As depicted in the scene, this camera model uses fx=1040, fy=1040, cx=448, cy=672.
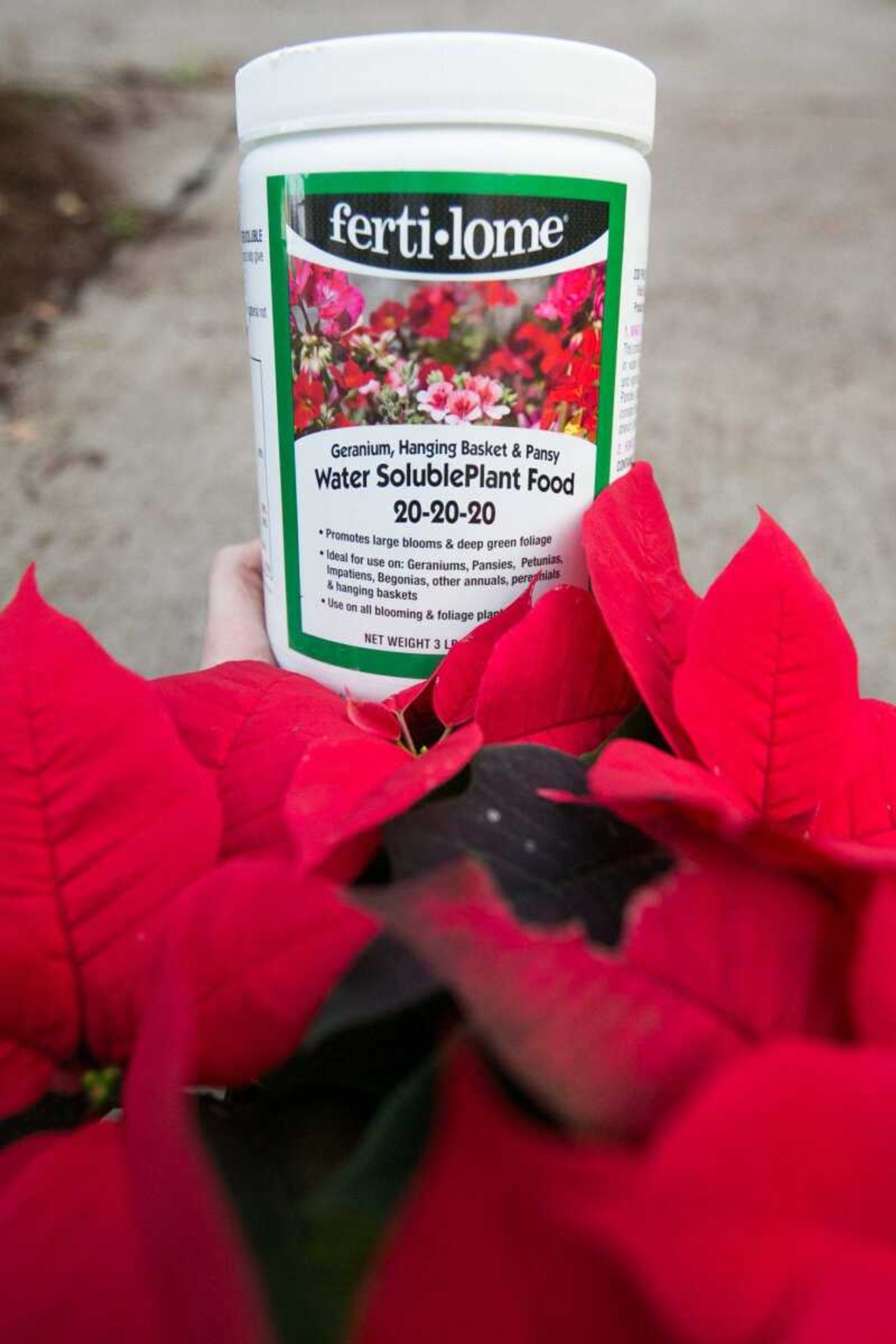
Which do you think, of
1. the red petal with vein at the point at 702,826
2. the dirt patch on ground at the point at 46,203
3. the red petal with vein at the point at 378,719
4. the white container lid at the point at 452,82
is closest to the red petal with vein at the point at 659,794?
the red petal with vein at the point at 702,826

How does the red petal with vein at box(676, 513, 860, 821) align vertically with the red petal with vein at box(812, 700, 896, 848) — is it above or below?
above

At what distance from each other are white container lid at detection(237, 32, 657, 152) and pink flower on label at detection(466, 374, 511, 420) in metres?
0.08

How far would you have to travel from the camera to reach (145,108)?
8.00 ft

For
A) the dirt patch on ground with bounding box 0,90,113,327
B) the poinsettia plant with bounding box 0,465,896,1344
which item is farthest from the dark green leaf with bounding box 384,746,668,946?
the dirt patch on ground with bounding box 0,90,113,327

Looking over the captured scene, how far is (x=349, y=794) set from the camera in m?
0.24

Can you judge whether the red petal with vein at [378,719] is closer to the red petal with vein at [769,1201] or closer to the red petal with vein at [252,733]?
the red petal with vein at [252,733]

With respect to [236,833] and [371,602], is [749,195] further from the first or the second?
[236,833]

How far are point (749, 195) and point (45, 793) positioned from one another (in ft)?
6.72

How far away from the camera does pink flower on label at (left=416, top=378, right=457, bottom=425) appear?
35cm

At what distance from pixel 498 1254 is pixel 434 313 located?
281mm

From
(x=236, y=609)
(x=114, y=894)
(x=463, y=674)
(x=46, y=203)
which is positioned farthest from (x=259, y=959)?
(x=46, y=203)

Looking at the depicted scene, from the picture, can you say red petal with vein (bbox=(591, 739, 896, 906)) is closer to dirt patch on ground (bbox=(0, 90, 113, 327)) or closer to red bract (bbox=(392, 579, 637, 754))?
red bract (bbox=(392, 579, 637, 754))

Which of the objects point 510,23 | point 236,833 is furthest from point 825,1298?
point 510,23

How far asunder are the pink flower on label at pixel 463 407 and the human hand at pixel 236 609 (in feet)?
0.44
